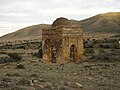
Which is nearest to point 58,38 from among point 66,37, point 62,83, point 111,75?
point 66,37

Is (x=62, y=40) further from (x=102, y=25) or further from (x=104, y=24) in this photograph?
(x=104, y=24)

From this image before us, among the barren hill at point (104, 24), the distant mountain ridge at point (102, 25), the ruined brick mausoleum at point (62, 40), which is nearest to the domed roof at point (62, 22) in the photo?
the ruined brick mausoleum at point (62, 40)

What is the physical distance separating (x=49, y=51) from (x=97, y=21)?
355ft

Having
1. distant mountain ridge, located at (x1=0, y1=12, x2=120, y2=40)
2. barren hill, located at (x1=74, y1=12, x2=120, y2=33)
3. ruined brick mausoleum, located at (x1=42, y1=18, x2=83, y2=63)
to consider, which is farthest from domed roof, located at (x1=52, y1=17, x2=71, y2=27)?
barren hill, located at (x1=74, y1=12, x2=120, y2=33)

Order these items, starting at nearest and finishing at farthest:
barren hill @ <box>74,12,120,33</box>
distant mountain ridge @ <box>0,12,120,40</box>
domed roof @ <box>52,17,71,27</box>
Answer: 1. domed roof @ <box>52,17,71,27</box>
2. distant mountain ridge @ <box>0,12,120,40</box>
3. barren hill @ <box>74,12,120,33</box>

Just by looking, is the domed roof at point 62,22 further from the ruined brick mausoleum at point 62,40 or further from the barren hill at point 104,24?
the barren hill at point 104,24

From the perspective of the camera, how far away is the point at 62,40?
2356cm

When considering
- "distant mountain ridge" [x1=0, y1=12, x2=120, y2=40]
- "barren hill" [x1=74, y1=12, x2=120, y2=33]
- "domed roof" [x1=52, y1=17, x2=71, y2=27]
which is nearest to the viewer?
"domed roof" [x1=52, y1=17, x2=71, y2=27]

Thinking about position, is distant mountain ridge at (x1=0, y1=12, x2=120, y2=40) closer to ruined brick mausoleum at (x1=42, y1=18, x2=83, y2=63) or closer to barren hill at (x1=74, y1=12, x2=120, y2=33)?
barren hill at (x1=74, y1=12, x2=120, y2=33)

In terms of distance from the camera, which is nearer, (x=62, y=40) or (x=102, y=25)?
(x=62, y=40)

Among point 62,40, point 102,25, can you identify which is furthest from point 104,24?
point 62,40

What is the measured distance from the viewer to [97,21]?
131 meters

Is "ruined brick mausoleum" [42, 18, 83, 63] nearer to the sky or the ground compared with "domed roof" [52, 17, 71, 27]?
nearer to the ground

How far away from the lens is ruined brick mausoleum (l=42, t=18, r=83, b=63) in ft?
77.6
